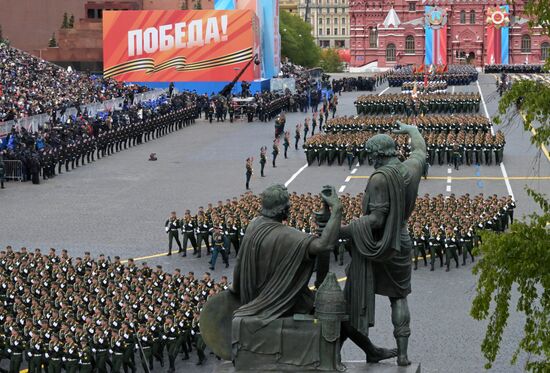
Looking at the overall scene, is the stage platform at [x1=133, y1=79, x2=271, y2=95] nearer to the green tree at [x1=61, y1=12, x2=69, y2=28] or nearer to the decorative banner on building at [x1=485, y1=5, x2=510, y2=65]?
→ the green tree at [x1=61, y1=12, x2=69, y2=28]

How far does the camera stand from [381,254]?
9312mm

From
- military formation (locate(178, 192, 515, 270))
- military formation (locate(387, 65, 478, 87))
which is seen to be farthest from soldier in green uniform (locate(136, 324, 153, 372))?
military formation (locate(387, 65, 478, 87))

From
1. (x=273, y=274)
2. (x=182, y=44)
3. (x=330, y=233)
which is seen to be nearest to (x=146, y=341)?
(x=273, y=274)

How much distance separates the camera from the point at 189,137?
54.3m

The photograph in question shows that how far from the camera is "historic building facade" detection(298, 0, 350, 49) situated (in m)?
179

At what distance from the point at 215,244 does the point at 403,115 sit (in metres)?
33.9

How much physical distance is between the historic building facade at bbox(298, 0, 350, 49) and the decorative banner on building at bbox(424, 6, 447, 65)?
71822mm

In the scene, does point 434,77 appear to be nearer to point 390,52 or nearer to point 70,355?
point 390,52

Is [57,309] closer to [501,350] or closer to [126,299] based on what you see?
[126,299]

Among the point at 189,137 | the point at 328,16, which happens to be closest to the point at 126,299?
the point at 189,137

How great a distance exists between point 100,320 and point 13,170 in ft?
76.3

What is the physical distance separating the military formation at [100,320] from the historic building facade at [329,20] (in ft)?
522

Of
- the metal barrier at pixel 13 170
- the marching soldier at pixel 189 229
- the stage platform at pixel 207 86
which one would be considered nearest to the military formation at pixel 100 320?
the marching soldier at pixel 189 229

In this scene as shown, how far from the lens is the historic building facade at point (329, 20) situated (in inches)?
7037
